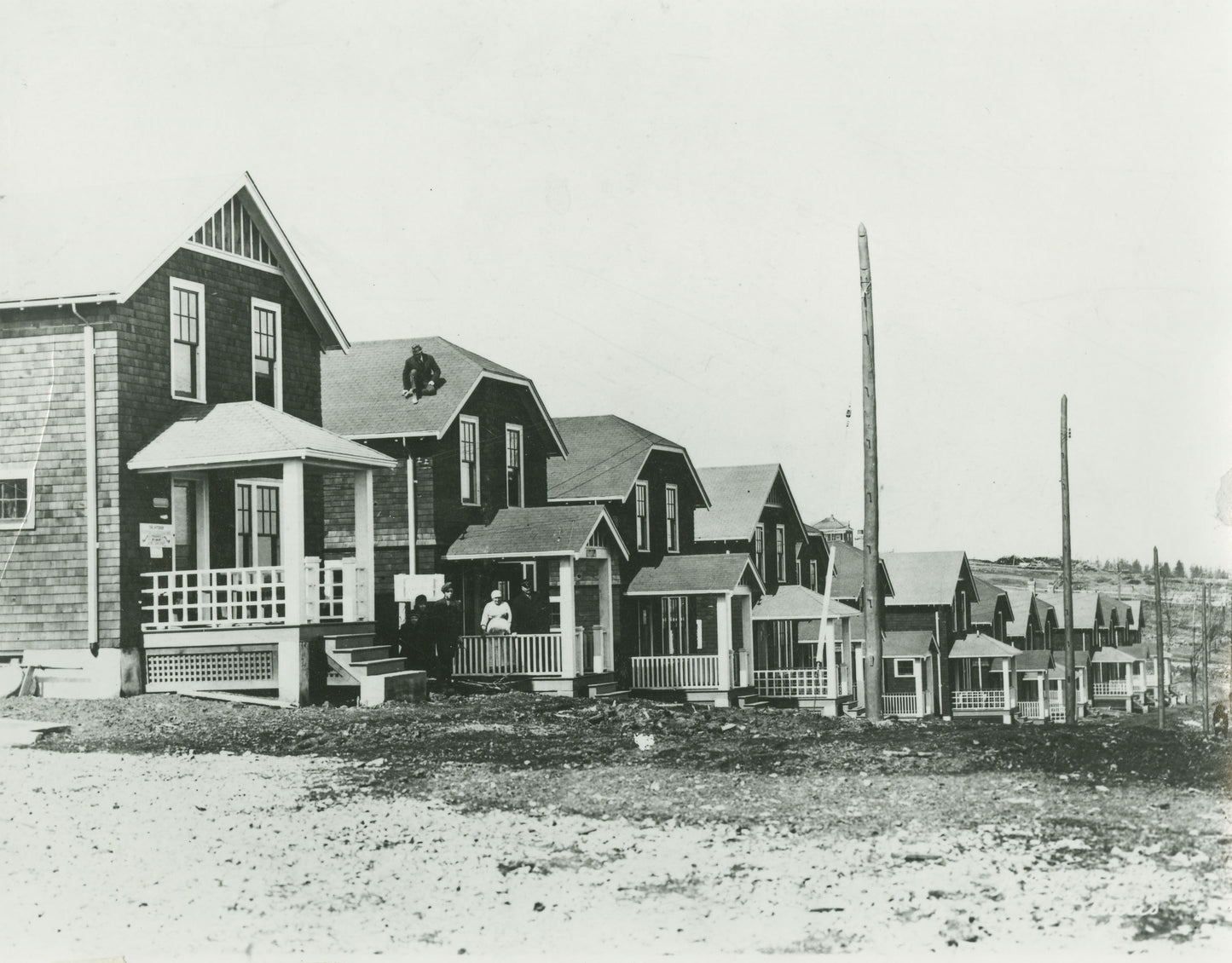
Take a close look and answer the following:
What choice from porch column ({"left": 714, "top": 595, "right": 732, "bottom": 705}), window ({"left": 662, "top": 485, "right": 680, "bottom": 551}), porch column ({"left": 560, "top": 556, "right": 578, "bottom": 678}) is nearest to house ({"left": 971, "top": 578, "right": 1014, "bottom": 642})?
window ({"left": 662, "top": 485, "right": 680, "bottom": 551})

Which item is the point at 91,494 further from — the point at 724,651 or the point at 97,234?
the point at 724,651

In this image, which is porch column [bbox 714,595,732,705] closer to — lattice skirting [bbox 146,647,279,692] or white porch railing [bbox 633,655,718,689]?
white porch railing [bbox 633,655,718,689]

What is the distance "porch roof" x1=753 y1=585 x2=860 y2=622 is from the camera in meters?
37.7

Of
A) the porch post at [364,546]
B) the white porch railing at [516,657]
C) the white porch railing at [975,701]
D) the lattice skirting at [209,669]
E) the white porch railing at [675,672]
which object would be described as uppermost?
the porch post at [364,546]

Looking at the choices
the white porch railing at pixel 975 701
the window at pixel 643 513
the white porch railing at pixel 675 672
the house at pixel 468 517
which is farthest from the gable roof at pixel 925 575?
the house at pixel 468 517

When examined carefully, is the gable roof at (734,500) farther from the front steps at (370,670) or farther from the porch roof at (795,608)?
the front steps at (370,670)

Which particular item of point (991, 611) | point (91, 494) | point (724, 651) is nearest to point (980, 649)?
point (991, 611)

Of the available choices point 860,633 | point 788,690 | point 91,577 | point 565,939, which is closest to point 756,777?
point 565,939

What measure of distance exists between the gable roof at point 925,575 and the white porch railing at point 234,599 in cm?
3635

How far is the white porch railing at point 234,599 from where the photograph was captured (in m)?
19.9

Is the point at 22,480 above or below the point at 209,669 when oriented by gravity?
above

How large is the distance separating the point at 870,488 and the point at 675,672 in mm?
12737

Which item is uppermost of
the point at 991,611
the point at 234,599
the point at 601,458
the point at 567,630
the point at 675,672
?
the point at 601,458

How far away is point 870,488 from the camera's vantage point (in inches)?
786
